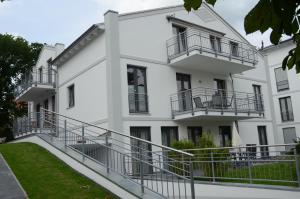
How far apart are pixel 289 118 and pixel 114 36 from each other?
22.4 metres

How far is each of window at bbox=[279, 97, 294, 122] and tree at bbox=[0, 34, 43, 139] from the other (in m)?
24.6

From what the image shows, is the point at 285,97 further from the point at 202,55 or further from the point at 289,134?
the point at 202,55

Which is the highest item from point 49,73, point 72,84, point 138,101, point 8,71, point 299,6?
point 8,71

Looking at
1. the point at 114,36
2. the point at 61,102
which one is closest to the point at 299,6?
the point at 114,36

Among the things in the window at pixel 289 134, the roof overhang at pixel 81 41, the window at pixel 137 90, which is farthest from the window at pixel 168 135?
the window at pixel 289 134

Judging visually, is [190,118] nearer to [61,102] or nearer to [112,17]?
[112,17]

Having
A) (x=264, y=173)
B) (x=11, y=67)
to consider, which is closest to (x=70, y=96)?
(x=264, y=173)

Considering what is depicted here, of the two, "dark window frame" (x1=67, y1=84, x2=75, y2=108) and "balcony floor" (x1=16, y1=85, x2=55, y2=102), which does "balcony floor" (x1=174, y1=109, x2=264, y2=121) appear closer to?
"dark window frame" (x1=67, y1=84, x2=75, y2=108)

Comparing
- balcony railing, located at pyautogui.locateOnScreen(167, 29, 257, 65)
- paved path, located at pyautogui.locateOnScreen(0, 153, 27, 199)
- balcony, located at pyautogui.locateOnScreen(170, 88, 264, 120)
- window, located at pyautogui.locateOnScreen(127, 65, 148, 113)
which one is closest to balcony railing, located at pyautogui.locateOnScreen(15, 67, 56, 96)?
window, located at pyautogui.locateOnScreen(127, 65, 148, 113)

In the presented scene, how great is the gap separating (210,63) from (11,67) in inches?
944

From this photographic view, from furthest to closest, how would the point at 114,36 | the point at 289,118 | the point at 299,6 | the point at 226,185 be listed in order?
the point at 289,118, the point at 114,36, the point at 226,185, the point at 299,6

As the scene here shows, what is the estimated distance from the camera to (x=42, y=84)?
22406 mm

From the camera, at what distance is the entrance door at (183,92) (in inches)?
698

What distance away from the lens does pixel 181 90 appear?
1842 centimetres
